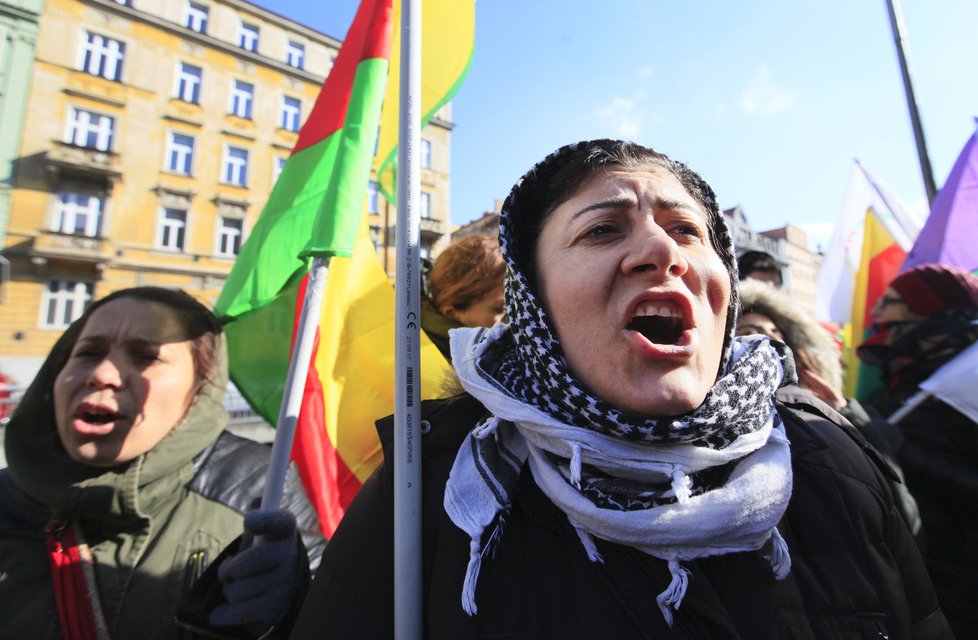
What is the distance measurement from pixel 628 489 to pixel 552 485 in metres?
0.17

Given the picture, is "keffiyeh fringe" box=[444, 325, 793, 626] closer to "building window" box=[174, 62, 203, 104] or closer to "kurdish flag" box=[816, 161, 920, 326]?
"kurdish flag" box=[816, 161, 920, 326]

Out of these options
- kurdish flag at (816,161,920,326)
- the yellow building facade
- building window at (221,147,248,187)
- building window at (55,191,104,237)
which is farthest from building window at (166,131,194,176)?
kurdish flag at (816,161,920,326)

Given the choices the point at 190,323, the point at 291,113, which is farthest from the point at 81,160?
the point at 190,323

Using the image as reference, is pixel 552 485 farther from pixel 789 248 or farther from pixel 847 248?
pixel 789 248

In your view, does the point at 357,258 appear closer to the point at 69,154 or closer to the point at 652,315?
the point at 652,315

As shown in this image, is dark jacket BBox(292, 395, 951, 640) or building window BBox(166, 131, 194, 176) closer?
dark jacket BBox(292, 395, 951, 640)

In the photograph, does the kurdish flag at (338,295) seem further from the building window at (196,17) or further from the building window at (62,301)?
the building window at (196,17)

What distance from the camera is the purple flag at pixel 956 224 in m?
3.42

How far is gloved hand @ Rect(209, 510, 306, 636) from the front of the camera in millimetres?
1338

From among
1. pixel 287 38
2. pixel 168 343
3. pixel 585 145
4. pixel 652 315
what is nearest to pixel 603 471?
pixel 652 315

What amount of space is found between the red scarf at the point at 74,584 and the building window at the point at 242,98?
24163 mm

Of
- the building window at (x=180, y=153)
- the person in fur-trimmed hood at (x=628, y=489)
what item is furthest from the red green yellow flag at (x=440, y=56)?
the building window at (x=180, y=153)

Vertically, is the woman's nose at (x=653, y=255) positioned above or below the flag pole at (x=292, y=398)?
above

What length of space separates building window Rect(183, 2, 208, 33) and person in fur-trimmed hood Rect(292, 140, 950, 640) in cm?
2652
